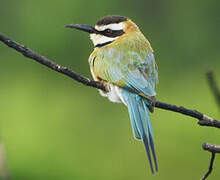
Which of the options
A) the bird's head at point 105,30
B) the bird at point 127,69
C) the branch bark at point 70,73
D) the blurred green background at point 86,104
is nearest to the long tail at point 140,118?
the bird at point 127,69

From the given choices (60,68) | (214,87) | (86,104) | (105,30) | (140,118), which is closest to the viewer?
(214,87)

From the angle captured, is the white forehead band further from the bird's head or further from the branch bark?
the branch bark

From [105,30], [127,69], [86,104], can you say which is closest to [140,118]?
[127,69]

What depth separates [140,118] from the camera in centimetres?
249

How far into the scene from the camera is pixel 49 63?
2.12 m

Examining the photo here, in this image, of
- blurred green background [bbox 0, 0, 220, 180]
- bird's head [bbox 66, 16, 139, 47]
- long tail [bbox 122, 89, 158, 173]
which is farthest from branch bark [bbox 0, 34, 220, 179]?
blurred green background [bbox 0, 0, 220, 180]

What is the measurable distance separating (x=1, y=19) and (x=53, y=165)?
80.4 inches

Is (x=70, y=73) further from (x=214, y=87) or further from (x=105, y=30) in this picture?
(x=105, y=30)

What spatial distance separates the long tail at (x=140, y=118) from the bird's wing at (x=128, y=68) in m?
0.04

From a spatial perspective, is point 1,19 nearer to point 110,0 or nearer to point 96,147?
point 110,0

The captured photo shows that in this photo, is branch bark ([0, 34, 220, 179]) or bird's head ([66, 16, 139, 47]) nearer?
branch bark ([0, 34, 220, 179])

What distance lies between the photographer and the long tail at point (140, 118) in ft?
7.84

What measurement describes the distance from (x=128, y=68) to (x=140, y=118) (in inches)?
12.3

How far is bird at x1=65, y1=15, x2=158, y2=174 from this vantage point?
8.18 ft
